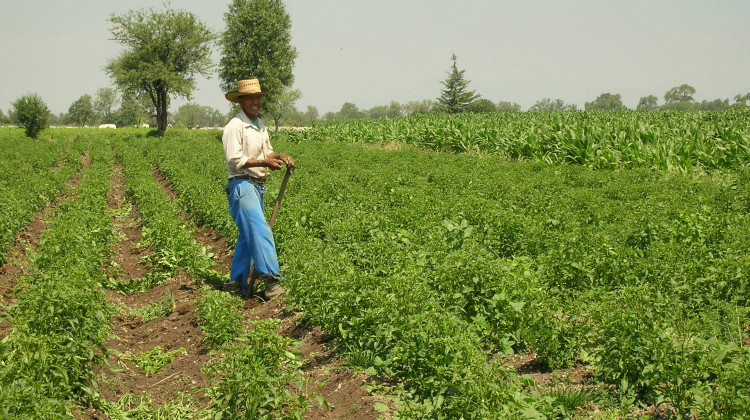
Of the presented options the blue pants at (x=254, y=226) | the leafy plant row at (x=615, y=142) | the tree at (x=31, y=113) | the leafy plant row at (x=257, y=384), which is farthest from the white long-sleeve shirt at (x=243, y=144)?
the tree at (x=31, y=113)

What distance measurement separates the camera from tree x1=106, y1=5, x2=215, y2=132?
5528 centimetres

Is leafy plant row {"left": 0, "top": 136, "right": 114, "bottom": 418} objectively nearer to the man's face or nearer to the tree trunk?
the man's face

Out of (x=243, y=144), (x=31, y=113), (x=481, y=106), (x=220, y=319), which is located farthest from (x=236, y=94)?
(x=481, y=106)

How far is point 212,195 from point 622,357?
30.6ft

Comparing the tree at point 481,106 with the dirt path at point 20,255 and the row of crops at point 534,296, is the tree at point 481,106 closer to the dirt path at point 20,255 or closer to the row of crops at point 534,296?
the dirt path at point 20,255

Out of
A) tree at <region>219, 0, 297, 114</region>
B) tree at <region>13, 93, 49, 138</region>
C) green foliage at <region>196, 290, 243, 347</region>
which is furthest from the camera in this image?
tree at <region>219, 0, 297, 114</region>

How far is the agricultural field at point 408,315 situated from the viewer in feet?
13.0

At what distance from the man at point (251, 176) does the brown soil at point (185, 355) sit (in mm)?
474

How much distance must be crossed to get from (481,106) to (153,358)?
80.9 m

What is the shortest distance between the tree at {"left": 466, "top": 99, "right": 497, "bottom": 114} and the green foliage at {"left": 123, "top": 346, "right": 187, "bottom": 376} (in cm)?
7639

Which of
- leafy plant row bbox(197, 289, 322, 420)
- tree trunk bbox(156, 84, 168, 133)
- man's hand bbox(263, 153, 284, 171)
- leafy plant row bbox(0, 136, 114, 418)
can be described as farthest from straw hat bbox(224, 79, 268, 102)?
tree trunk bbox(156, 84, 168, 133)

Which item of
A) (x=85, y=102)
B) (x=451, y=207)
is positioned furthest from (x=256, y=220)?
(x=85, y=102)

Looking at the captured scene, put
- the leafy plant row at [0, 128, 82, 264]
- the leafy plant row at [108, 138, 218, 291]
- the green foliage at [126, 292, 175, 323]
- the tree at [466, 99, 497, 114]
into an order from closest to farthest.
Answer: the green foliage at [126, 292, 175, 323] → the leafy plant row at [108, 138, 218, 291] → the leafy plant row at [0, 128, 82, 264] → the tree at [466, 99, 497, 114]

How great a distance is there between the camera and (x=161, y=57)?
57.1 meters
